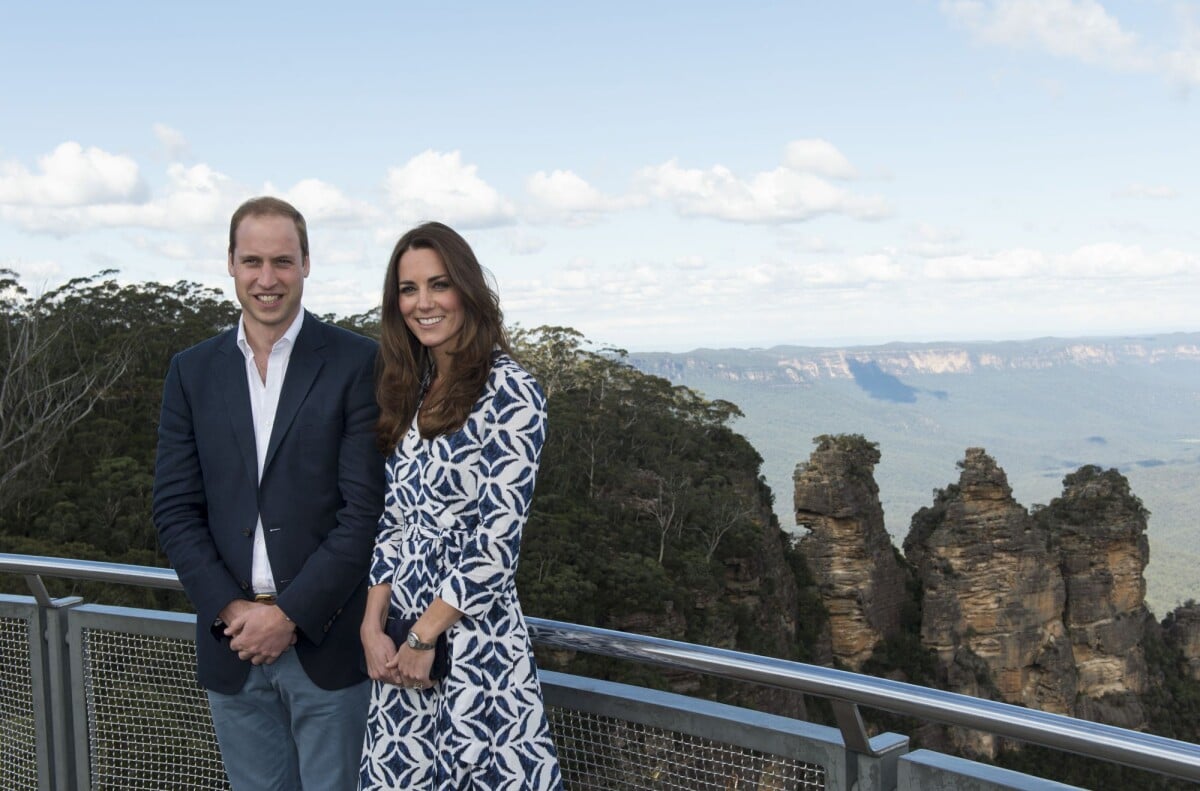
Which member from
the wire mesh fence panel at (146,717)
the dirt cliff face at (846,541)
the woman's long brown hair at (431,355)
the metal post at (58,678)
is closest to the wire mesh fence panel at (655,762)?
the woman's long brown hair at (431,355)

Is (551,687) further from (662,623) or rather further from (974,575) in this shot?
(974,575)

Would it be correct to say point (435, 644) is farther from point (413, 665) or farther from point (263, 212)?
point (263, 212)

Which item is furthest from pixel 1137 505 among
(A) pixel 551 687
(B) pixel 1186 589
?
(B) pixel 1186 589

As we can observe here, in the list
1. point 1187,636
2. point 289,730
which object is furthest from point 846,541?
point 289,730

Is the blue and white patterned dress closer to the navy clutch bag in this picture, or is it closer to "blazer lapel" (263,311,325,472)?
the navy clutch bag

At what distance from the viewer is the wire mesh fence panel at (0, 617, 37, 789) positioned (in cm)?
280

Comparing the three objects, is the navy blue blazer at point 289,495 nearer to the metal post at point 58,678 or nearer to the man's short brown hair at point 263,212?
the man's short brown hair at point 263,212

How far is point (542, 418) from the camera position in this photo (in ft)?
6.63

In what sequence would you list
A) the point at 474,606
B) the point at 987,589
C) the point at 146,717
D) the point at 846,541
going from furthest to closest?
the point at 987,589
the point at 846,541
the point at 146,717
the point at 474,606

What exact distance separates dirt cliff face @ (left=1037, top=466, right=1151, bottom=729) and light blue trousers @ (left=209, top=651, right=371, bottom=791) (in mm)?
36567

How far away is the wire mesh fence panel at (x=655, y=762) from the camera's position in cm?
183

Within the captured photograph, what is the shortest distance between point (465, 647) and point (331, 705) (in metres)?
0.42

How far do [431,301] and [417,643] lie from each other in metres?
0.63

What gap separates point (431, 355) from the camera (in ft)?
7.24
